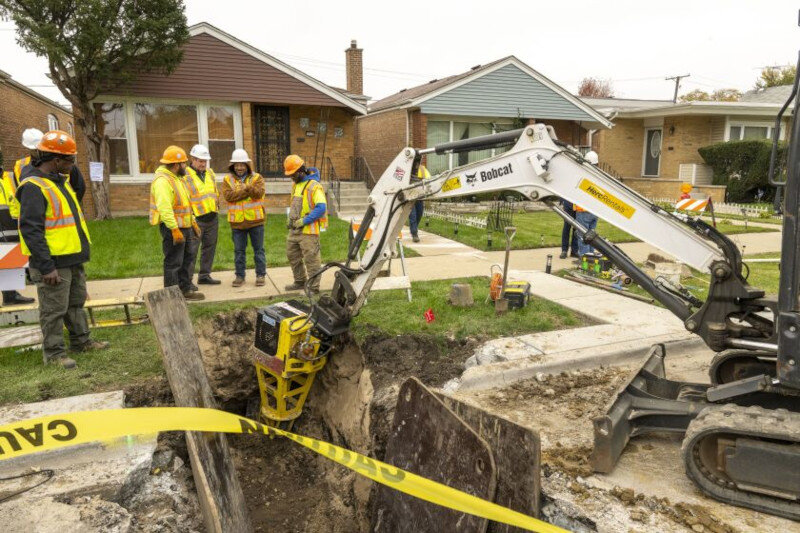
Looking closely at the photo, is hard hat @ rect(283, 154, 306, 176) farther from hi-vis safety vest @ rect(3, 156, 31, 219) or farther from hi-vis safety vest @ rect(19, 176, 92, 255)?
hi-vis safety vest @ rect(3, 156, 31, 219)

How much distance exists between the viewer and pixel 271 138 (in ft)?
57.7

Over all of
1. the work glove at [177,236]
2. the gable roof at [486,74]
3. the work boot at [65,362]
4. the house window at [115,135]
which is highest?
the gable roof at [486,74]

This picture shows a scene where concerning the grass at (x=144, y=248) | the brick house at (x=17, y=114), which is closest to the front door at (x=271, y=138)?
the grass at (x=144, y=248)

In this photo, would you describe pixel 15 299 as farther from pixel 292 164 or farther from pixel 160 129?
pixel 160 129

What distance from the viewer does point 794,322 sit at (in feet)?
9.37

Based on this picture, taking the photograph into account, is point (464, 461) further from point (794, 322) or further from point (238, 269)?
point (238, 269)

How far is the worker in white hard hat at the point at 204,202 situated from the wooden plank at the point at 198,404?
2.72m

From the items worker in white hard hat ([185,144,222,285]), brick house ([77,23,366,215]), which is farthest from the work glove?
brick house ([77,23,366,215])

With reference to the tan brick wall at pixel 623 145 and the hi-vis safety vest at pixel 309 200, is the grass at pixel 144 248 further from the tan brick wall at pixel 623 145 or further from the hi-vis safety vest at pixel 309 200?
the tan brick wall at pixel 623 145

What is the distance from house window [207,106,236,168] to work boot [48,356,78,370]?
1246 cm

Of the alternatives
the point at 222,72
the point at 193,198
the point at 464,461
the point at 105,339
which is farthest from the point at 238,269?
the point at 222,72

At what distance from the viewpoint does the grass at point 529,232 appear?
464 inches

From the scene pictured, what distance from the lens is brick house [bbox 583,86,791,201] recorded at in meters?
22.8

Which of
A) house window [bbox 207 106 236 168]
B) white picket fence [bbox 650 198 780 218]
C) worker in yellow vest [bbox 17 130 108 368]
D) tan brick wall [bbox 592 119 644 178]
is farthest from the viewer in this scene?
tan brick wall [bbox 592 119 644 178]
